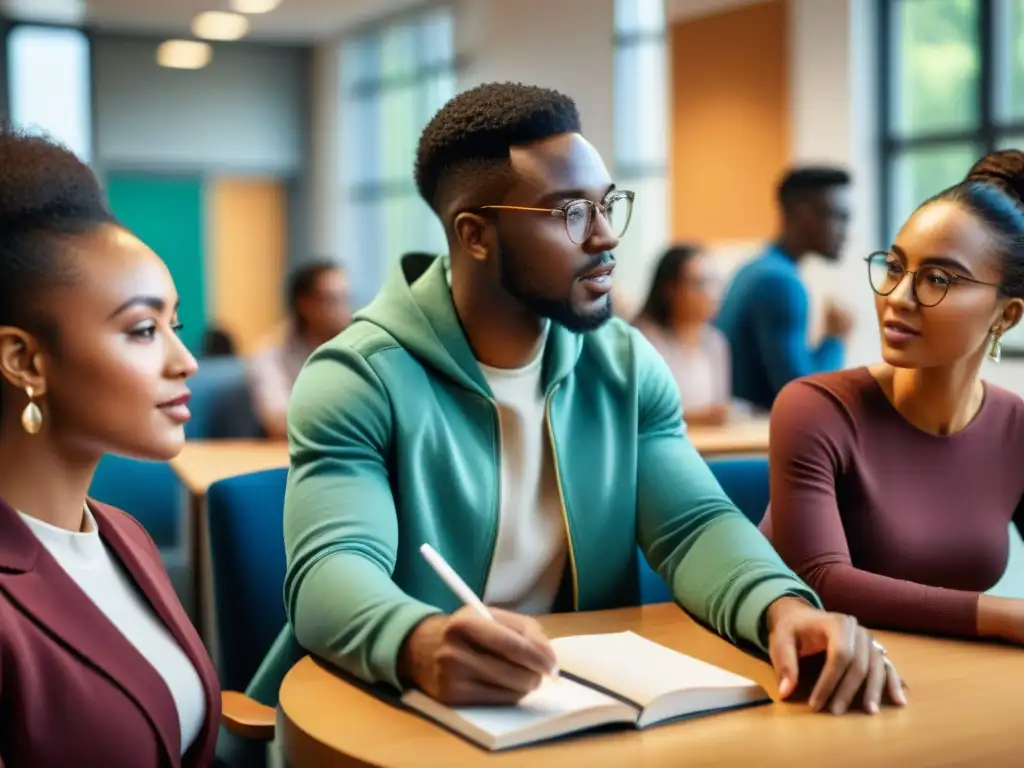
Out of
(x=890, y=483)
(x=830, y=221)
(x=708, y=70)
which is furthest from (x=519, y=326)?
(x=708, y=70)

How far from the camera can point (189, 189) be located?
469 inches

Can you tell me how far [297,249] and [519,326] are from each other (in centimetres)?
1100

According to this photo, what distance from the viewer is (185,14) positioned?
10617 mm

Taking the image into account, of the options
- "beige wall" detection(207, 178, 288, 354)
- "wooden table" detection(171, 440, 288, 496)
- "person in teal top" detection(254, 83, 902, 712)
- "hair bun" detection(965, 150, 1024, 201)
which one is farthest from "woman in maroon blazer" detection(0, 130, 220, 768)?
"beige wall" detection(207, 178, 288, 354)

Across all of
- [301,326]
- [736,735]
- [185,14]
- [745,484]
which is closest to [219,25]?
[185,14]

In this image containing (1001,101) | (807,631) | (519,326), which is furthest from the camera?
(1001,101)

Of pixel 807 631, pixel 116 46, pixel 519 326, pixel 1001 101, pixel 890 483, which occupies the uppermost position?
pixel 116 46

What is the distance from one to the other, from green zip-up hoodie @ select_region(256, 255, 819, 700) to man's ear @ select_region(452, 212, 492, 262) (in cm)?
8

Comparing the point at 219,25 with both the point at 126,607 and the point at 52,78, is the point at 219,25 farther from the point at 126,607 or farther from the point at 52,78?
the point at 126,607

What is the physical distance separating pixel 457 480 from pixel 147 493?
199 centimetres

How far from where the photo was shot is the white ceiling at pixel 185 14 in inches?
400

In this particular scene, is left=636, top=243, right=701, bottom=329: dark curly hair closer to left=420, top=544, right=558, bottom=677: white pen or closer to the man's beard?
the man's beard

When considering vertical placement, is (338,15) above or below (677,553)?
above

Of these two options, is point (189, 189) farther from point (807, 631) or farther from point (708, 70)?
point (807, 631)
